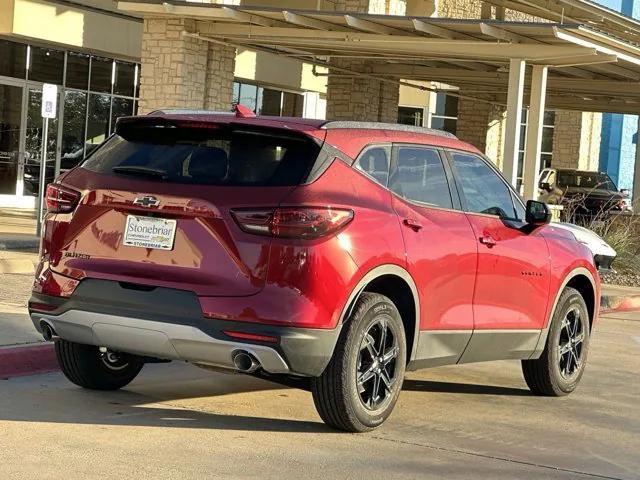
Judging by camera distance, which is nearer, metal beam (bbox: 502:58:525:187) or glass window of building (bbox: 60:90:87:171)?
metal beam (bbox: 502:58:525:187)

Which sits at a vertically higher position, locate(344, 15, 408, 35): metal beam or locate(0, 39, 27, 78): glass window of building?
locate(344, 15, 408, 35): metal beam

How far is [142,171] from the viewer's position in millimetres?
6992

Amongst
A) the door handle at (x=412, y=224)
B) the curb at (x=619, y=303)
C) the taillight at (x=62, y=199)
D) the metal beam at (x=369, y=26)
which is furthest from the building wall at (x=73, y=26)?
the door handle at (x=412, y=224)

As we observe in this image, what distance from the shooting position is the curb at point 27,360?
27.4ft

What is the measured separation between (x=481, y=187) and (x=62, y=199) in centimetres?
283

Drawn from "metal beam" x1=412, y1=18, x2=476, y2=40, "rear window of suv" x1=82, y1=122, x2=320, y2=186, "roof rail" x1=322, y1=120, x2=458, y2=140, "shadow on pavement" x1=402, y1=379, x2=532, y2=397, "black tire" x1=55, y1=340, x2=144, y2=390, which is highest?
"metal beam" x1=412, y1=18, x2=476, y2=40

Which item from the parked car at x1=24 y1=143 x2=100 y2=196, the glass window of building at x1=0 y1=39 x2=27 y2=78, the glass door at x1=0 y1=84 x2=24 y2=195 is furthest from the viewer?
the parked car at x1=24 y1=143 x2=100 y2=196

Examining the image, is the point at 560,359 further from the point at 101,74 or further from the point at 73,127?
the point at 101,74

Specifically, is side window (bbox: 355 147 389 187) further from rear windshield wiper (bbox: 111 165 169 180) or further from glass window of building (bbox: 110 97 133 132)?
glass window of building (bbox: 110 97 133 132)

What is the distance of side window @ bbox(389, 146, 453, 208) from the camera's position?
753cm

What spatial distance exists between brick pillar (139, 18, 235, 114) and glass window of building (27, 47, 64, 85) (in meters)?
6.07

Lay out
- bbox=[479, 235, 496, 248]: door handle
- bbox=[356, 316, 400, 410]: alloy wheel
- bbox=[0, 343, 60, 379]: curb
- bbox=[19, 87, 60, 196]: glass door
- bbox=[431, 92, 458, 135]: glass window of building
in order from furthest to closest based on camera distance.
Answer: bbox=[431, 92, 458, 135]: glass window of building, bbox=[19, 87, 60, 196]: glass door, bbox=[0, 343, 60, 379]: curb, bbox=[479, 235, 496, 248]: door handle, bbox=[356, 316, 400, 410]: alloy wheel

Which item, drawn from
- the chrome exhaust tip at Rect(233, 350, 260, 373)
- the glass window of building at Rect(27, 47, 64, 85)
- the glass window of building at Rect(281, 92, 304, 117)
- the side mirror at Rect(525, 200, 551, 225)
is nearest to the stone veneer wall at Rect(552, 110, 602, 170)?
the glass window of building at Rect(281, 92, 304, 117)

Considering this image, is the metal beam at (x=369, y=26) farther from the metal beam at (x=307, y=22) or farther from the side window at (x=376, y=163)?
the side window at (x=376, y=163)
